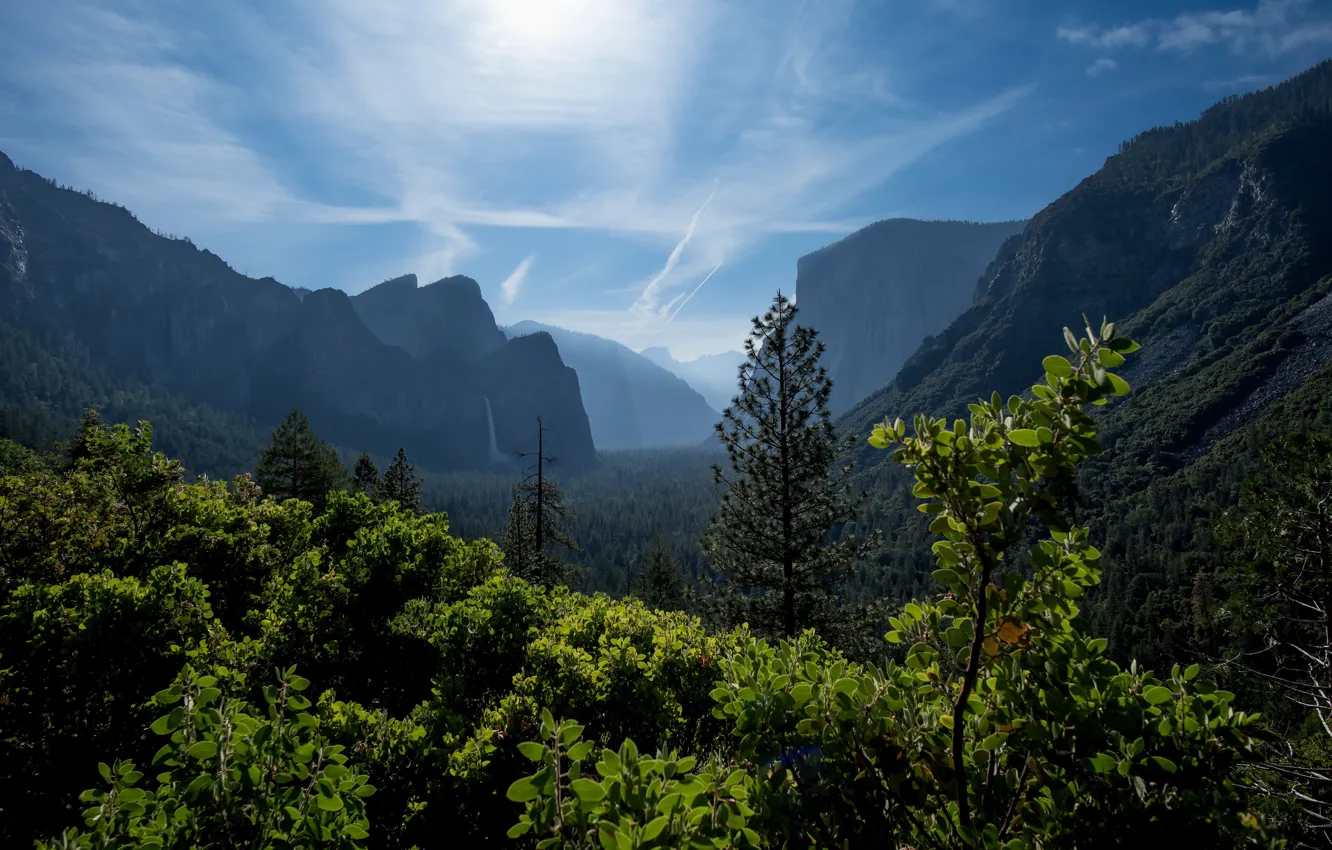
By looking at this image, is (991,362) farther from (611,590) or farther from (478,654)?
(478,654)

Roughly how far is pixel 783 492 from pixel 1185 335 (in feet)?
611

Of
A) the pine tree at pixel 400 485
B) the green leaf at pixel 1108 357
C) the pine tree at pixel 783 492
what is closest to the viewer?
the green leaf at pixel 1108 357

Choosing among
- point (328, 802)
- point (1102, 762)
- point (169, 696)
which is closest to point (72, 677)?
point (169, 696)

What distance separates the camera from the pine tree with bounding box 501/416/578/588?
21.6 m

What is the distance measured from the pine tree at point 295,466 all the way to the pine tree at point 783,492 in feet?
68.4

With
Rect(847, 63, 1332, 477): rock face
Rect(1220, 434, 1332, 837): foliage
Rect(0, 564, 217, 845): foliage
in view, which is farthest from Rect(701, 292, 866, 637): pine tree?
Rect(847, 63, 1332, 477): rock face

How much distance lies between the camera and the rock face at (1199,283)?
11481cm

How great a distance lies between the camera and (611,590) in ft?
263

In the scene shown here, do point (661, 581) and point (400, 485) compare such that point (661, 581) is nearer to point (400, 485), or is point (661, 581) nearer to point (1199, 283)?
point (400, 485)

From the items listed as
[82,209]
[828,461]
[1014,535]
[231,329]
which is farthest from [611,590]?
[82,209]

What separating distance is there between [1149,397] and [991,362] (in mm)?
56842

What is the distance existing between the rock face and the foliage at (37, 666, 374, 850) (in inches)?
4956

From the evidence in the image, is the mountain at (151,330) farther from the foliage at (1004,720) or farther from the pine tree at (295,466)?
the foliage at (1004,720)

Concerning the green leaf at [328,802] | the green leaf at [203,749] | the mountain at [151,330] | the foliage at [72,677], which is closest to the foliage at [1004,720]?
the green leaf at [328,802]
